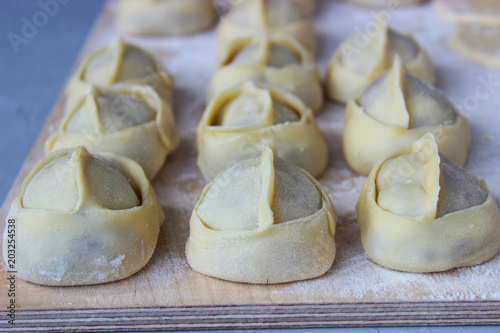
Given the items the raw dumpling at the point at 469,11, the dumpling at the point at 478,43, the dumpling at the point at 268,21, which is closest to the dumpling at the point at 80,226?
the dumpling at the point at 268,21

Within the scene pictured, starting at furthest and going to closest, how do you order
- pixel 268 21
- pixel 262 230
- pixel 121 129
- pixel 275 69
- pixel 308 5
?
pixel 308 5 → pixel 268 21 → pixel 275 69 → pixel 121 129 → pixel 262 230

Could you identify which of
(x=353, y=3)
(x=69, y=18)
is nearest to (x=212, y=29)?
(x=353, y=3)

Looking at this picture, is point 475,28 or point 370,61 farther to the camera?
point 475,28

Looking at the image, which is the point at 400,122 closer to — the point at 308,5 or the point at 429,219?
the point at 429,219

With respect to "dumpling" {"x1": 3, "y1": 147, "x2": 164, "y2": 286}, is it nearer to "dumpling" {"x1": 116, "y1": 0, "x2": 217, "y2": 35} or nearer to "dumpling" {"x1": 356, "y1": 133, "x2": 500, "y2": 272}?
"dumpling" {"x1": 356, "y1": 133, "x2": 500, "y2": 272}

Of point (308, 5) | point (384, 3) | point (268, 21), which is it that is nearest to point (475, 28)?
point (384, 3)

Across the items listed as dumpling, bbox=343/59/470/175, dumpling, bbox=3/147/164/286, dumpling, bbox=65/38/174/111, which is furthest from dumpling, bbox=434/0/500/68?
dumpling, bbox=3/147/164/286
